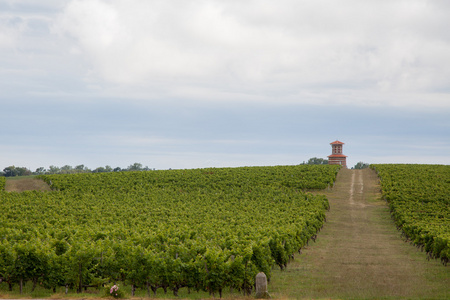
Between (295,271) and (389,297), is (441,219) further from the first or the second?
(389,297)

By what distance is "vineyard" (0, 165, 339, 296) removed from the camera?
2403cm

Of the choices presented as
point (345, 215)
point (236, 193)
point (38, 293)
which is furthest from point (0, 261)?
point (236, 193)

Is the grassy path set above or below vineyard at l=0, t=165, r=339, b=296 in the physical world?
below

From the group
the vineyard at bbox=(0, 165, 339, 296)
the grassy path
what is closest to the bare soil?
the vineyard at bbox=(0, 165, 339, 296)

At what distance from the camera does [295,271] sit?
1255 inches

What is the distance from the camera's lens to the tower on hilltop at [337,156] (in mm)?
124188

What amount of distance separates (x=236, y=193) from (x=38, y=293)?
53145mm

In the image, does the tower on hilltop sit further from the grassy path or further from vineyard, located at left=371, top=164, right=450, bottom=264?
the grassy path

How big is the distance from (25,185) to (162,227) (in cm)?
5912

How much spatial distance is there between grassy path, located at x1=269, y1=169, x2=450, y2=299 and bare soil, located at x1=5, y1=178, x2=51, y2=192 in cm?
5726

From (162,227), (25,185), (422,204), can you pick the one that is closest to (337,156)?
(422,204)

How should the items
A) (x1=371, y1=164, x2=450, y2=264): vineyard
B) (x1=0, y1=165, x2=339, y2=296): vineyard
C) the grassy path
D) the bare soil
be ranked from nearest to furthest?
(x1=0, y1=165, x2=339, y2=296): vineyard
the grassy path
(x1=371, y1=164, x2=450, y2=264): vineyard
the bare soil

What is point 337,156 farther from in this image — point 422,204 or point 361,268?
point 361,268

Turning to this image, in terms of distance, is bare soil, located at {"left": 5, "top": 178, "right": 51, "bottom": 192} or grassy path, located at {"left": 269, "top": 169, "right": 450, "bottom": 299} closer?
grassy path, located at {"left": 269, "top": 169, "right": 450, "bottom": 299}
